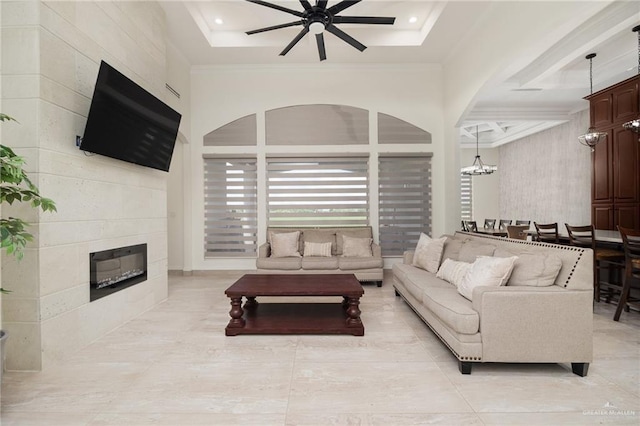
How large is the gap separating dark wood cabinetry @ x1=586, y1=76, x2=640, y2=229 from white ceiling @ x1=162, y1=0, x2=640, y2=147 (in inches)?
20.9

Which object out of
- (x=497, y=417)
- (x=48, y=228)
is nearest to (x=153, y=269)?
(x=48, y=228)

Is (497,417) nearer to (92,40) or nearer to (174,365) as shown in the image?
(174,365)

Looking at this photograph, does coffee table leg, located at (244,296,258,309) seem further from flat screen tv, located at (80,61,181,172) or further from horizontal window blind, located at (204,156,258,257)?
horizontal window blind, located at (204,156,258,257)

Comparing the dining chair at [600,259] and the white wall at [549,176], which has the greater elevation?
the white wall at [549,176]

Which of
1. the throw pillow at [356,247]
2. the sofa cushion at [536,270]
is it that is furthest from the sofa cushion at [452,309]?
the throw pillow at [356,247]

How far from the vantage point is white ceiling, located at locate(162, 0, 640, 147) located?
4.05 meters

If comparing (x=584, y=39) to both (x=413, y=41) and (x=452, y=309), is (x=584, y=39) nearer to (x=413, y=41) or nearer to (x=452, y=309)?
(x=413, y=41)

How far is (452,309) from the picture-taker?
2.39 metres

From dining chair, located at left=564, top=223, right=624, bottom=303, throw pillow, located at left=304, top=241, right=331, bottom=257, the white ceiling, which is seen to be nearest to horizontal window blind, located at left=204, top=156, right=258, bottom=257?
throw pillow, located at left=304, top=241, right=331, bottom=257

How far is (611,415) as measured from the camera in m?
1.82

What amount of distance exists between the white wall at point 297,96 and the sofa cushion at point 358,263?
3.34 feet

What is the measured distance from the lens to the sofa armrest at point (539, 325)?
2.22m

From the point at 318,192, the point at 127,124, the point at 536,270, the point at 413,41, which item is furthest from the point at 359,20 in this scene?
the point at 318,192

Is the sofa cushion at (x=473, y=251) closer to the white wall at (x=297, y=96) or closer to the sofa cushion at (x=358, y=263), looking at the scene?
the sofa cushion at (x=358, y=263)
